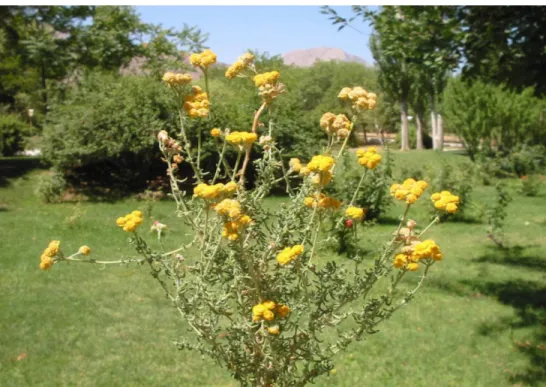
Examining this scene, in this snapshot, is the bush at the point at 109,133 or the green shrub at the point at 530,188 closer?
the bush at the point at 109,133

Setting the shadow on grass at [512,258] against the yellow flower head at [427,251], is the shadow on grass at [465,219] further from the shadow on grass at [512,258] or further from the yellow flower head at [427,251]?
the yellow flower head at [427,251]

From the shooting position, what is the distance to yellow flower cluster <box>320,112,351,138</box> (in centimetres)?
177

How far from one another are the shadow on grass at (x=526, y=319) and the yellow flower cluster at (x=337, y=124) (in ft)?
9.83

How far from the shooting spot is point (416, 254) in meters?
1.62

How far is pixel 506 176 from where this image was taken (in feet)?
57.1

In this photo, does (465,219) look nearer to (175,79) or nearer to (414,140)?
(175,79)

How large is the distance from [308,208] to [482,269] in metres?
5.73

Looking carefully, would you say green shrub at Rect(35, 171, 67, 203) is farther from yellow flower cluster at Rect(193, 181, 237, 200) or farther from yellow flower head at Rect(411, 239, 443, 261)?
yellow flower head at Rect(411, 239, 443, 261)

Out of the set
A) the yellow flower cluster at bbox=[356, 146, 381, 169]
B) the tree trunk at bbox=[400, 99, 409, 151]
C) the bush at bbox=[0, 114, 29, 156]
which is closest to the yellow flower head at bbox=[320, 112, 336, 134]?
the yellow flower cluster at bbox=[356, 146, 381, 169]

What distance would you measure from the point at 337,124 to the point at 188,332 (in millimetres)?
3084

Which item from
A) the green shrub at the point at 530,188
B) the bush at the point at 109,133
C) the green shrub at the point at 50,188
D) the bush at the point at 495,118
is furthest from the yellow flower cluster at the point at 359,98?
the bush at the point at 495,118

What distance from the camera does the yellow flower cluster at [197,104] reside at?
1700mm

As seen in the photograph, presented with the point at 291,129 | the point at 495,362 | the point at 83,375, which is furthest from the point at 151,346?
the point at 291,129

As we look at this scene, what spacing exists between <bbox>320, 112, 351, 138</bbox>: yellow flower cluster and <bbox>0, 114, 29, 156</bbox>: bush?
20.2 metres
